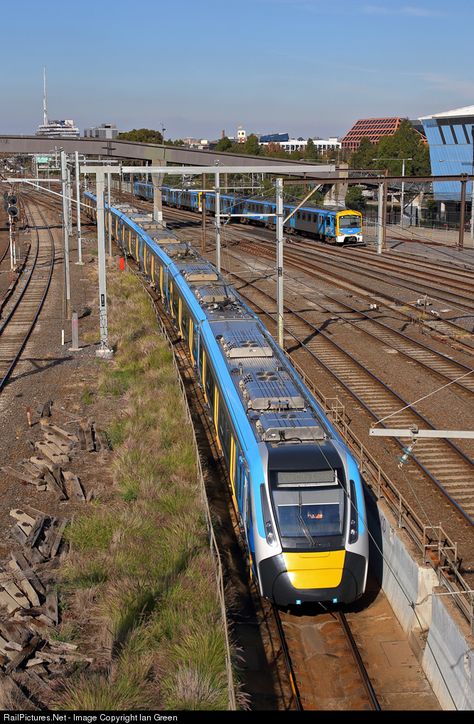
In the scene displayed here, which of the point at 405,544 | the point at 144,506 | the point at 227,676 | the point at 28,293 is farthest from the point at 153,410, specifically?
the point at 28,293

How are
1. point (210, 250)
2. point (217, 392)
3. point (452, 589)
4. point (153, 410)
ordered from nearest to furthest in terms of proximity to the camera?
point (452, 589)
point (217, 392)
point (153, 410)
point (210, 250)

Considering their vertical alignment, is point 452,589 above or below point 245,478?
below

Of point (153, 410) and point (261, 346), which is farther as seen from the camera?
point (153, 410)

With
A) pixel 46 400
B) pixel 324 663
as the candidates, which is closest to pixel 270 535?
pixel 324 663

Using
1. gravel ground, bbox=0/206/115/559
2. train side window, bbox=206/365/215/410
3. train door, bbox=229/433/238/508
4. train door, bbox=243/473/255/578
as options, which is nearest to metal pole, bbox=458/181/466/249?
gravel ground, bbox=0/206/115/559

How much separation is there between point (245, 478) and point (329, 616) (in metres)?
2.53

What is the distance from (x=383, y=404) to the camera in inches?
879

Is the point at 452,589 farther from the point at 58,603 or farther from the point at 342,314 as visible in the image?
the point at 342,314

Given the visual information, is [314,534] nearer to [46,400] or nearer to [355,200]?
[46,400]

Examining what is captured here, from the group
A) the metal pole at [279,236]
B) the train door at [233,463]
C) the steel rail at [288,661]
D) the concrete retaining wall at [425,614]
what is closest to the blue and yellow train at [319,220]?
the metal pole at [279,236]

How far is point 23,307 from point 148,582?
2749 cm

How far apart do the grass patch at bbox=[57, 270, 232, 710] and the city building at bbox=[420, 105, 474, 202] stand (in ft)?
216

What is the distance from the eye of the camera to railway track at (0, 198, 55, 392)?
1114 inches

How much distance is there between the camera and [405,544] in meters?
13.0
